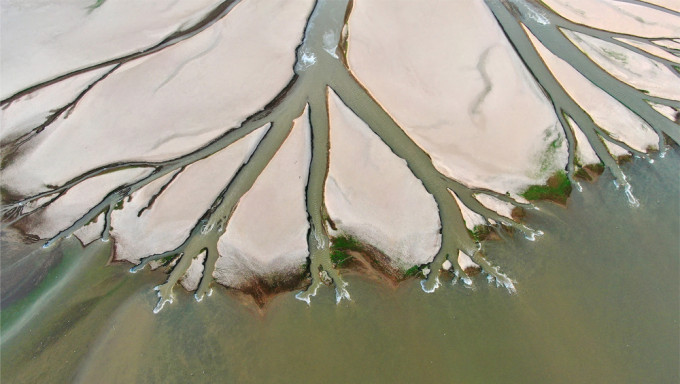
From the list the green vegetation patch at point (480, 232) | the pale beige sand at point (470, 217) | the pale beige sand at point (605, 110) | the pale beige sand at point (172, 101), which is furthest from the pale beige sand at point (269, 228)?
the pale beige sand at point (605, 110)

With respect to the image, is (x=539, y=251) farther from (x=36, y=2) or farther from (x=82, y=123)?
(x=36, y=2)

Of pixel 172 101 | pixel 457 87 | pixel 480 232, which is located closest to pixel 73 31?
pixel 172 101

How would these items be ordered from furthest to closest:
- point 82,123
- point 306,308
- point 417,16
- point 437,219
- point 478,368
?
point 417,16
point 82,123
point 437,219
point 306,308
point 478,368

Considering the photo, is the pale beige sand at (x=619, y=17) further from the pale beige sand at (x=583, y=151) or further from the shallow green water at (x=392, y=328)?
the shallow green water at (x=392, y=328)

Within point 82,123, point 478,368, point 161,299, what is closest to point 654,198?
point 478,368

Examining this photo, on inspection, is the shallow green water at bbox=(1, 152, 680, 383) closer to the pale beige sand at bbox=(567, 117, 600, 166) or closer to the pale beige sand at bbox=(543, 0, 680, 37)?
the pale beige sand at bbox=(567, 117, 600, 166)

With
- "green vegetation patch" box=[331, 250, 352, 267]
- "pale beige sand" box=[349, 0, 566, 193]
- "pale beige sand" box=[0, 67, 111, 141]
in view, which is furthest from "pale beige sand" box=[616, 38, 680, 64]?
"pale beige sand" box=[0, 67, 111, 141]
